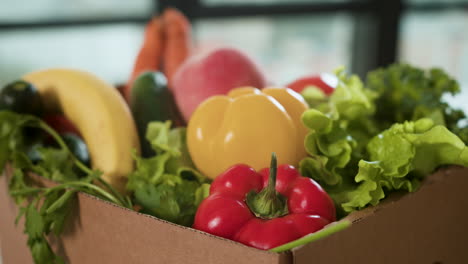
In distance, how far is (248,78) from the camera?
89 cm

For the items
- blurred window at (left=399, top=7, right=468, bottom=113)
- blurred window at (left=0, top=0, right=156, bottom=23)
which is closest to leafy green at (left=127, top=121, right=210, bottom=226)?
blurred window at (left=0, top=0, right=156, bottom=23)

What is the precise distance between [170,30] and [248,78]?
0.90 ft

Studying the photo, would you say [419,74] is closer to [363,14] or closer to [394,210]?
[394,210]

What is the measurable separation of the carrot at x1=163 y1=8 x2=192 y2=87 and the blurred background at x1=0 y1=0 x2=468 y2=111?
523mm

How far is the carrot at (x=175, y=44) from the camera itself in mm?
1060

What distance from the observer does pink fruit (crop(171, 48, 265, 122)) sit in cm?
87

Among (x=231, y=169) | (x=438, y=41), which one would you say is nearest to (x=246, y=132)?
(x=231, y=169)

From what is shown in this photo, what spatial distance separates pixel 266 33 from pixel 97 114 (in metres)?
1.59

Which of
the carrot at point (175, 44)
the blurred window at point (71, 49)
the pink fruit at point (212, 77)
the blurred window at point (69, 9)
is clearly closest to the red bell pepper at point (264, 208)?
the pink fruit at point (212, 77)

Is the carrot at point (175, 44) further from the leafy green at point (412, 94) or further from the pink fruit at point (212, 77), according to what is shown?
the leafy green at point (412, 94)

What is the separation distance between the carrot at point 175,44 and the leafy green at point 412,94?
35cm

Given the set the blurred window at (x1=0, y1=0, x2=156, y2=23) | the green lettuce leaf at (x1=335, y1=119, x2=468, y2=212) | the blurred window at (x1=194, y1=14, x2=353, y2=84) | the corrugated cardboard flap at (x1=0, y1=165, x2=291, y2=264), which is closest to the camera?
the corrugated cardboard flap at (x1=0, y1=165, x2=291, y2=264)

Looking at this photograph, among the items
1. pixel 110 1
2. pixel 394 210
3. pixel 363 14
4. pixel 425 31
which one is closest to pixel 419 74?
pixel 394 210

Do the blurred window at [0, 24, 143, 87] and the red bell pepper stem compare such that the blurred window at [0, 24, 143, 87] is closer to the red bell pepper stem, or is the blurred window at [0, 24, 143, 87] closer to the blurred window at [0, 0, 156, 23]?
the blurred window at [0, 0, 156, 23]
